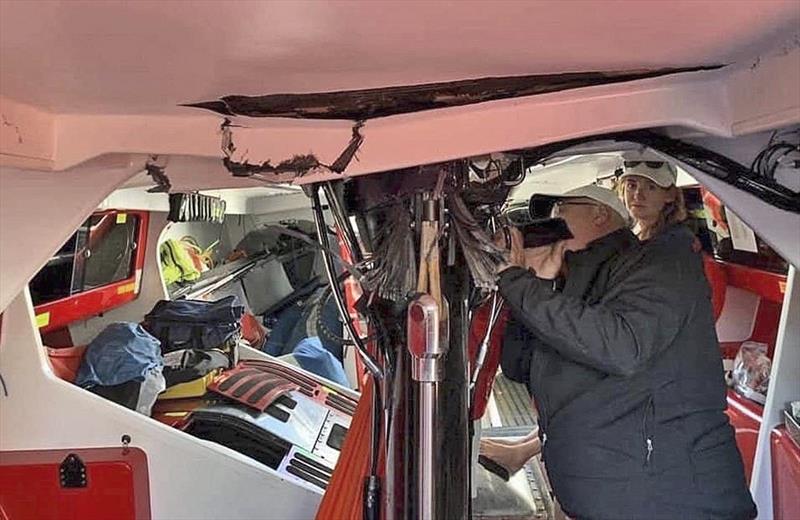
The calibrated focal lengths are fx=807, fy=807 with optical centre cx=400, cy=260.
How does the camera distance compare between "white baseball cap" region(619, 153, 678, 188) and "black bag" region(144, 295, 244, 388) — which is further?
"black bag" region(144, 295, 244, 388)

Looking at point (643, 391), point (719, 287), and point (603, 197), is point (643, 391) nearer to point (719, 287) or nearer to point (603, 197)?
point (603, 197)

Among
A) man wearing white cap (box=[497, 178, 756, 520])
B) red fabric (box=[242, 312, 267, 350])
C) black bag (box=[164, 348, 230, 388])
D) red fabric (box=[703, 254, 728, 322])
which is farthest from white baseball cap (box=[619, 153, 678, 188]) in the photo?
red fabric (box=[242, 312, 267, 350])

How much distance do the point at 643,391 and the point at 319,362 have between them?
288cm

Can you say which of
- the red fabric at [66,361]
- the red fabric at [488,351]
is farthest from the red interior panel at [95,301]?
the red fabric at [488,351]

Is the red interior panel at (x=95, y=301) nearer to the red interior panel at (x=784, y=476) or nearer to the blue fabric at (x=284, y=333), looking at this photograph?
the blue fabric at (x=284, y=333)

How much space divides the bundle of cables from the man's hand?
1.66 ft

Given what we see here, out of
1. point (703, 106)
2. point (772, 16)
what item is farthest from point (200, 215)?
point (772, 16)

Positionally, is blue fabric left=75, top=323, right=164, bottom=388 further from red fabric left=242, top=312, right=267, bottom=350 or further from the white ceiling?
red fabric left=242, top=312, right=267, bottom=350

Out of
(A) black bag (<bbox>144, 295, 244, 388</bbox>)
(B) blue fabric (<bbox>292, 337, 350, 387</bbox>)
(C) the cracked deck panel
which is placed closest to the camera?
(C) the cracked deck panel

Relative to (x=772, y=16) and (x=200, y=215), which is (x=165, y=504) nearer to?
(x=200, y=215)

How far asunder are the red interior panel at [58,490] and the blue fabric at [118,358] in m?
0.41

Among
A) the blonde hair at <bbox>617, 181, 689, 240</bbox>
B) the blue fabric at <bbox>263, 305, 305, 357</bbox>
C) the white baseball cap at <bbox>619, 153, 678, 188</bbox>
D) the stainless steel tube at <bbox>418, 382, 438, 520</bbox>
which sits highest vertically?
the white baseball cap at <bbox>619, 153, 678, 188</bbox>

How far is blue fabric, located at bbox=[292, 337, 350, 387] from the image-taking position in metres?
4.25

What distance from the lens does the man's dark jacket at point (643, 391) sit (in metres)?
1.49
